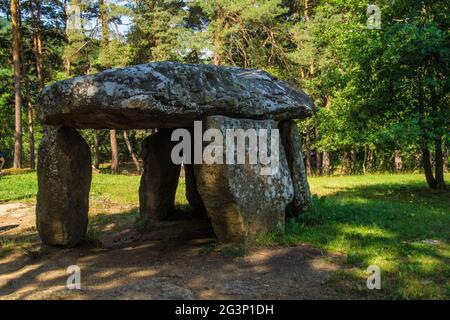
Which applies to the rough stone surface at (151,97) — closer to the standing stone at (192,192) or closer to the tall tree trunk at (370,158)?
the standing stone at (192,192)

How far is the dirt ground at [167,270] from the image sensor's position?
524cm

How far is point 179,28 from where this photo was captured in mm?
25547

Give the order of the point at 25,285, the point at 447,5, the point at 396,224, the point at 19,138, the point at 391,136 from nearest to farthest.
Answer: the point at 25,285, the point at 396,224, the point at 391,136, the point at 447,5, the point at 19,138

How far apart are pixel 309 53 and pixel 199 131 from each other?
695 inches

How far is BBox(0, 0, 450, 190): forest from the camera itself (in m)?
12.5

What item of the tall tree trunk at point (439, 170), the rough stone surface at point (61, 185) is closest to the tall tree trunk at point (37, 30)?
the rough stone surface at point (61, 185)

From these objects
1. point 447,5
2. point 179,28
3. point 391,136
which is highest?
point 179,28

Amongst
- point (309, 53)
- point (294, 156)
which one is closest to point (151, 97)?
point (294, 156)

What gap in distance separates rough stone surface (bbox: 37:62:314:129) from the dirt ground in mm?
2253

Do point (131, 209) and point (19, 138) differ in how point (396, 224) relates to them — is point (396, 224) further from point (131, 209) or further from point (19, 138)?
point (19, 138)

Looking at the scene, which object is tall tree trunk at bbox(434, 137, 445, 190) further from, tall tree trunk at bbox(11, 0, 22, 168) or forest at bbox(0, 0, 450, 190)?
tall tree trunk at bbox(11, 0, 22, 168)

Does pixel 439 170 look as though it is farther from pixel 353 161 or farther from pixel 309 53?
pixel 353 161

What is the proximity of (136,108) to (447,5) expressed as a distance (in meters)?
10.6

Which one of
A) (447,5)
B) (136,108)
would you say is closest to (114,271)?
(136,108)
